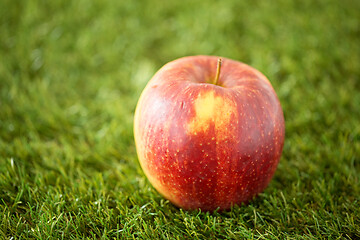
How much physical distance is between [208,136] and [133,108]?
1509 millimetres

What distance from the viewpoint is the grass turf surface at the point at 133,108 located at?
6.38ft

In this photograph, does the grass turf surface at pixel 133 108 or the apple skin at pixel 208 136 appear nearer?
the apple skin at pixel 208 136

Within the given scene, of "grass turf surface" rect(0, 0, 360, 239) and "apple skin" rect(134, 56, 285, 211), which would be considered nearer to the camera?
"apple skin" rect(134, 56, 285, 211)

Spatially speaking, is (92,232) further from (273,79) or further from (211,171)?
(273,79)

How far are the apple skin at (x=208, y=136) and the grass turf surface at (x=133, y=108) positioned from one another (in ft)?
0.62

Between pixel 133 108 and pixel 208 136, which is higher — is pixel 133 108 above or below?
below

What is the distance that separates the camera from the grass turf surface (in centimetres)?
194

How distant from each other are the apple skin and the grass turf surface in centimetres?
19

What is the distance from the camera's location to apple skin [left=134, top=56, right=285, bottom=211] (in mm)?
1705

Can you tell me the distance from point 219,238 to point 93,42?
2.75m

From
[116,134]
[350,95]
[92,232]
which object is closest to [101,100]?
[116,134]

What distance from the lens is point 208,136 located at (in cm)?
170

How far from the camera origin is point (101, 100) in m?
3.19

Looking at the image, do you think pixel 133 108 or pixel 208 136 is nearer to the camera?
pixel 208 136
